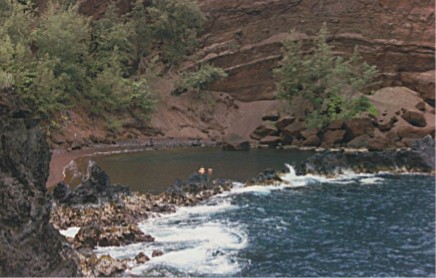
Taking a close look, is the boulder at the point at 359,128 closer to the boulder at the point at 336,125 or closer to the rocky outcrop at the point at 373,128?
the rocky outcrop at the point at 373,128

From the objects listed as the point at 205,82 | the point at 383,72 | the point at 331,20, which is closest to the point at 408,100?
the point at 383,72

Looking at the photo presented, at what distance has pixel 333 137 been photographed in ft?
196

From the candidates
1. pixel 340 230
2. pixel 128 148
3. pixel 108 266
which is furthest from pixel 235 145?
pixel 108 266

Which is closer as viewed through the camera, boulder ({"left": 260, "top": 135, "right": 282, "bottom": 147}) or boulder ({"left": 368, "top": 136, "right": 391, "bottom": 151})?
boulder ({"left": 368, "top": 136, "right": 391, "bottom": 151})

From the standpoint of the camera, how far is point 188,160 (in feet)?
160

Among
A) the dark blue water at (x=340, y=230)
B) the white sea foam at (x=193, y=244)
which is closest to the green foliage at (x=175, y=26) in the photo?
the dark blue water at (x=340, y=230)

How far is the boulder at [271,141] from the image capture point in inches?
2486

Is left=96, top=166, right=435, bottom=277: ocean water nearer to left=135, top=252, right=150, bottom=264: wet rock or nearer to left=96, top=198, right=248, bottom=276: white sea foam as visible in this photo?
left=96, top=198, right=248, bottom=276: white sea foam

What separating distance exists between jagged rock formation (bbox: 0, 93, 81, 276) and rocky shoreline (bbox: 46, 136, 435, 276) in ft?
11.1

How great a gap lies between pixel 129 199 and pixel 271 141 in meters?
35.2

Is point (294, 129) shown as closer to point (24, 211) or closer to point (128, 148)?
point (128, 148)

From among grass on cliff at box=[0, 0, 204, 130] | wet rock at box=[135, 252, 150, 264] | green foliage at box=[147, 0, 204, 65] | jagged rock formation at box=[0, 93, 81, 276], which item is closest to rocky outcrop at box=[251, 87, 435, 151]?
grass on cliff at box=[0, 0, 204, 130]

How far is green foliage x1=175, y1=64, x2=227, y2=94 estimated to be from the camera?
7444 cm

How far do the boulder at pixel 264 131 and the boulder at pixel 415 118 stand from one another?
15734 millimetres
